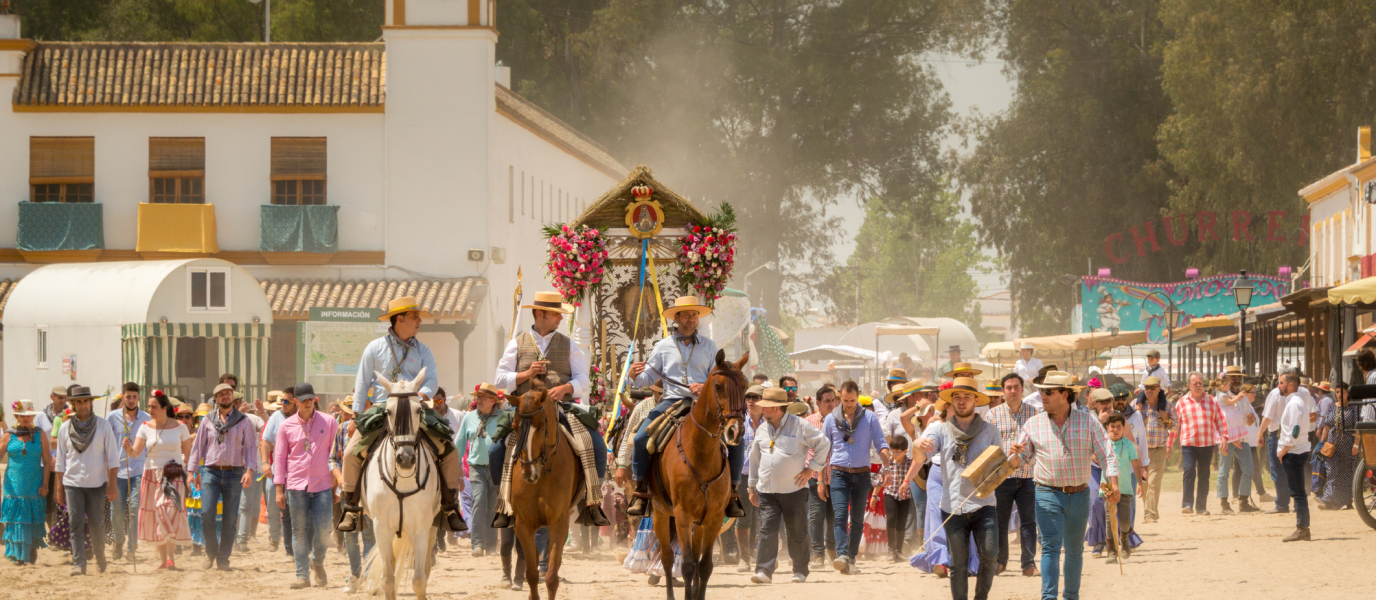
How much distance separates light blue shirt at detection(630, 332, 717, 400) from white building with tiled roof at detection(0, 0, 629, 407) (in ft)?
69.3

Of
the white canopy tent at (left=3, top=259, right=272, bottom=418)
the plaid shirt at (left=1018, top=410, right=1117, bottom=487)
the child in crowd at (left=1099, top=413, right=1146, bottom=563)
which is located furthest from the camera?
the white canopy tent at (left=3, top=259, right=272, bottom=418)

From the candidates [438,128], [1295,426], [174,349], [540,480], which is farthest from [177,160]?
[1295,426]

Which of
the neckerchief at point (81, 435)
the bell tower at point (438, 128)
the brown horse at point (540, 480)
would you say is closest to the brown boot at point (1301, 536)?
the brown horse at point (540, 480)

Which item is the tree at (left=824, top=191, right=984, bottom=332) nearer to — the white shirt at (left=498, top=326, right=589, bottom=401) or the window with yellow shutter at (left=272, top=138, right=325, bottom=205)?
the window with yellow shutter at (left=272, top=138, right=325, bottom=205)

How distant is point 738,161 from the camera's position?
195 feet

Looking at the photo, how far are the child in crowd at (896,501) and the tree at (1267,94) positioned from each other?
2655 cm

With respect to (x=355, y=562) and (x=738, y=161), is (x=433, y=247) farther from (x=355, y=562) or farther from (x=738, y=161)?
(x=738, y=161)

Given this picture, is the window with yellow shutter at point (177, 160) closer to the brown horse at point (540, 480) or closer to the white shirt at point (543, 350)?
the white shirt at point (543, 350)

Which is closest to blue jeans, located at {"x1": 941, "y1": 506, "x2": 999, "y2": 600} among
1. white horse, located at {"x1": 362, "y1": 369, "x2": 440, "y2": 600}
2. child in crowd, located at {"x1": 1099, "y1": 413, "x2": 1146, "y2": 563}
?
white horse, located at {"x1": 362, "y1": 369, "x2": 440, "y2": 600}

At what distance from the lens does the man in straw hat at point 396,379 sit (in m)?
11.1

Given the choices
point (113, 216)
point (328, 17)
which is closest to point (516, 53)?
point (328, 17)

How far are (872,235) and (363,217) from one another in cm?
9659

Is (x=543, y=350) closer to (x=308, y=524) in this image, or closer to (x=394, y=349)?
(x=394, y=349)

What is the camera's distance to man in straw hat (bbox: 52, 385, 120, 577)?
1447 cm
